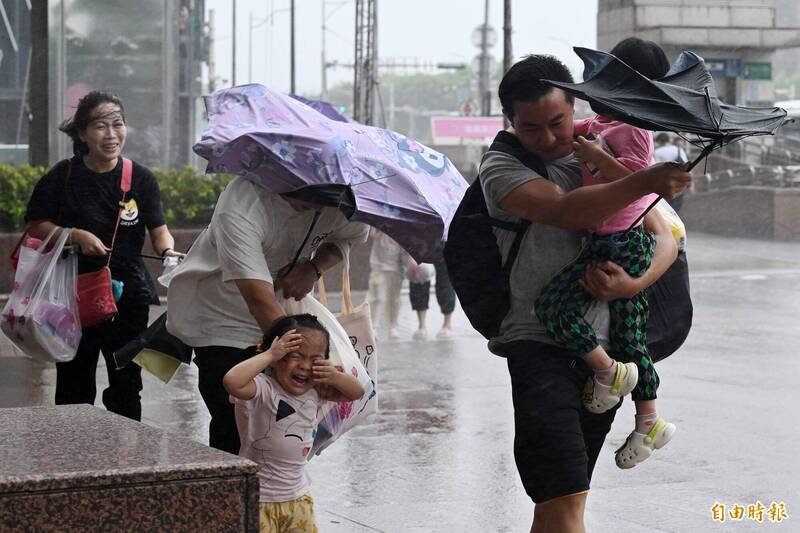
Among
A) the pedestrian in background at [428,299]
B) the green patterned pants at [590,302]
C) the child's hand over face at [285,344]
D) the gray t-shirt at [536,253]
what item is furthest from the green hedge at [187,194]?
the green patterned pants at [590,302]

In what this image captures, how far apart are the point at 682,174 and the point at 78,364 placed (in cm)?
365

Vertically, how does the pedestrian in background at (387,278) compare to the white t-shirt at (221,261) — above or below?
below

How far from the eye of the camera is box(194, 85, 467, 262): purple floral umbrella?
451 centimetres

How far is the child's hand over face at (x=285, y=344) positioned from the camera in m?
4.35

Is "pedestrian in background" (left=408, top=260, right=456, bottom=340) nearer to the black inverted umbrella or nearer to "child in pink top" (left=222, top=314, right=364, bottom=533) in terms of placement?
"child in pink top" (left=222, top=314, right=364, bottom=533)

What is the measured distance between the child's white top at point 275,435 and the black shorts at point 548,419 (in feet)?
2.45

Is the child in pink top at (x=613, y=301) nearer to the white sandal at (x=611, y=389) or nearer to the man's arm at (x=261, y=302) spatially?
the white sandal at (x=611, y=389)

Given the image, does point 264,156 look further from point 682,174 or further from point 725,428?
point 725,428

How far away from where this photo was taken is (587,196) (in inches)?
152

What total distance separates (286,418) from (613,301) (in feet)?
3.67

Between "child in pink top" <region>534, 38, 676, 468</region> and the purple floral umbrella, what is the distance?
0.69 meters

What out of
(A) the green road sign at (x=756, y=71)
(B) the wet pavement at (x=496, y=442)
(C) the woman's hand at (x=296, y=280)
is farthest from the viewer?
(A) the green road sign at (x=756, y=71)

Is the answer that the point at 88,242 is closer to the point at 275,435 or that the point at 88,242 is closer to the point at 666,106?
the point at 275,435

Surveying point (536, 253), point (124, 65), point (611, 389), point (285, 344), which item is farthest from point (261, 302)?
point (124, 65)
